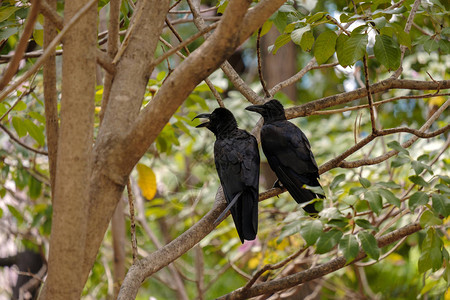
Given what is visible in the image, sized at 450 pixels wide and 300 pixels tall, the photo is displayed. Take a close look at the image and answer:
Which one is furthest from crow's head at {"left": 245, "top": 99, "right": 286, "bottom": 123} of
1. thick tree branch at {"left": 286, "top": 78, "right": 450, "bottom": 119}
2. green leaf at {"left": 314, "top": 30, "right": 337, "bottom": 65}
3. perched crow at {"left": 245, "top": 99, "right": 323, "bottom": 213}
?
green leaf at {"left": 314, "top": 30, "right": 337, "bottom": 65}

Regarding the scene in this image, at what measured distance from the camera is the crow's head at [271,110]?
334 centimetres

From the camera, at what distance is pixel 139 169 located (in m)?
3.90

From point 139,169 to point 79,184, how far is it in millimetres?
2556

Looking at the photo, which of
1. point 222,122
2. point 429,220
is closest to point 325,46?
point 429,220

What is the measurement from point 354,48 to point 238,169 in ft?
3.49

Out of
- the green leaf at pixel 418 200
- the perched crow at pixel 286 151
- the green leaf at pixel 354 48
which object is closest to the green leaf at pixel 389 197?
the green leaf at pixel 418 200

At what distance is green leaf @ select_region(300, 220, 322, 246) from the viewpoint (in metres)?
1.90

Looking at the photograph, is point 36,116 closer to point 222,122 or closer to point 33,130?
point 33,130

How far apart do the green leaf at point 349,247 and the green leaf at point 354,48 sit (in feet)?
2.46

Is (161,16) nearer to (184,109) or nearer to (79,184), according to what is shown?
(79,184)

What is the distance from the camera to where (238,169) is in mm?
3074

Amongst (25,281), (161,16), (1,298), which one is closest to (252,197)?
(161,16)

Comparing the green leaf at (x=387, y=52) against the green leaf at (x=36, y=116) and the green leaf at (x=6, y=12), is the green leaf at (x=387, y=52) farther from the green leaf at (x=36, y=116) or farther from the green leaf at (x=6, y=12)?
the green leaf at (x=36, y=116)

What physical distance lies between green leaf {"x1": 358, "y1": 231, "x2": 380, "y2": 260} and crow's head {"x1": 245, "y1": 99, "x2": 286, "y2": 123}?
1488mm
